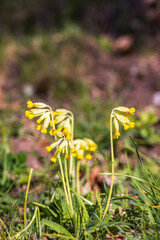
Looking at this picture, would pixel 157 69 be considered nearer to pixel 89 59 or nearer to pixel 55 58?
pixel 89 59

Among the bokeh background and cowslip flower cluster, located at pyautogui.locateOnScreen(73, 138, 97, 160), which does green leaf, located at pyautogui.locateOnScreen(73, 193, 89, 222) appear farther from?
the bokeh background

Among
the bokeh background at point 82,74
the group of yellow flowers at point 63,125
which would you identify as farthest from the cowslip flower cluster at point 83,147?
the bokeh background at point 82,74

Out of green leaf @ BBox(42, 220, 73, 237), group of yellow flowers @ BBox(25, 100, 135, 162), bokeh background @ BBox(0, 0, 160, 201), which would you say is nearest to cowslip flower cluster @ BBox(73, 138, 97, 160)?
group of yellow flowers @ BBox(25, 100, 135, 162)

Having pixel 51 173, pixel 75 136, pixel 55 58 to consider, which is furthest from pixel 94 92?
pixel 51 173

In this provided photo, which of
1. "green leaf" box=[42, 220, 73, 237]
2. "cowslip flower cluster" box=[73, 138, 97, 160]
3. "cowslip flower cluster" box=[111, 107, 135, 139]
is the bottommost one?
"green leaf" box=[42, 220, 73, 237]

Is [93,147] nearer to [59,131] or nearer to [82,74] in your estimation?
[59,131]

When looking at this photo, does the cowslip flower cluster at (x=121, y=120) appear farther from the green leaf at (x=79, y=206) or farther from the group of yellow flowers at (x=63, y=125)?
the green leaf at (x=79, y=206)
